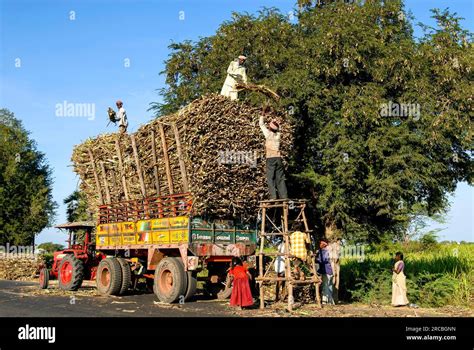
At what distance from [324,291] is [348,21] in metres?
7.54

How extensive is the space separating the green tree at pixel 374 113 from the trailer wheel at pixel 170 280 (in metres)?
4.81

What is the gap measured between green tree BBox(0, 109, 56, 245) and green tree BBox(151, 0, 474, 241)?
3198 cm

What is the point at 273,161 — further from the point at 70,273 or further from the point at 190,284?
the point at 70,273

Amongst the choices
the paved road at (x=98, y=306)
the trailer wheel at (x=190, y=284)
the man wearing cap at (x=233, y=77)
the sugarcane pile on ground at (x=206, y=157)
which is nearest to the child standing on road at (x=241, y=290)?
the paved road at (x=98, y=306)

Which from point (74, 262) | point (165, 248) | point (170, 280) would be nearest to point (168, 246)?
point (165, 248)

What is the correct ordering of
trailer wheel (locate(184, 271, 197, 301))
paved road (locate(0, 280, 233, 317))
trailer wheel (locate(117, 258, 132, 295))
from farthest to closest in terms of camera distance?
trailer wheel (locate(117, 258, 132, 295)) < trailer wheel (locate(184, 271, 197, 301)) < paved road (locate(0, 280, 233, 317))

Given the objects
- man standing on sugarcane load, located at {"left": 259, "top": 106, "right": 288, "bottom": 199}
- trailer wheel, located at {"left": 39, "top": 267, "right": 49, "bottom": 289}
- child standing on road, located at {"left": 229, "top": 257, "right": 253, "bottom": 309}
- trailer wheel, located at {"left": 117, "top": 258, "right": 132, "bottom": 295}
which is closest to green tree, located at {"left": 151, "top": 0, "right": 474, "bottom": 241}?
man standing on sugarcane load, located at {"left": 259, "top": 106, "right": 288, "bottom": 199}

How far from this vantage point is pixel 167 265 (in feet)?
43.1

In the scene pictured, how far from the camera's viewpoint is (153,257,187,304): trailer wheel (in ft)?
41.9

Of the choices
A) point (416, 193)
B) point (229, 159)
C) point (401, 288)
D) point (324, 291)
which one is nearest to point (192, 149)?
point (229, 159)

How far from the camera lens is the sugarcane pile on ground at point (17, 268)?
94.0ft

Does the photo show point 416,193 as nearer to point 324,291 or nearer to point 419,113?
point 419,113

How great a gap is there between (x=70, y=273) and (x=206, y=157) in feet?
22.8

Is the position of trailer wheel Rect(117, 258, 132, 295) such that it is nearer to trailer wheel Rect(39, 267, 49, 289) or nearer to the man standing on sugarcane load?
trailer wheel Rect(39, 267, 49, 289)
